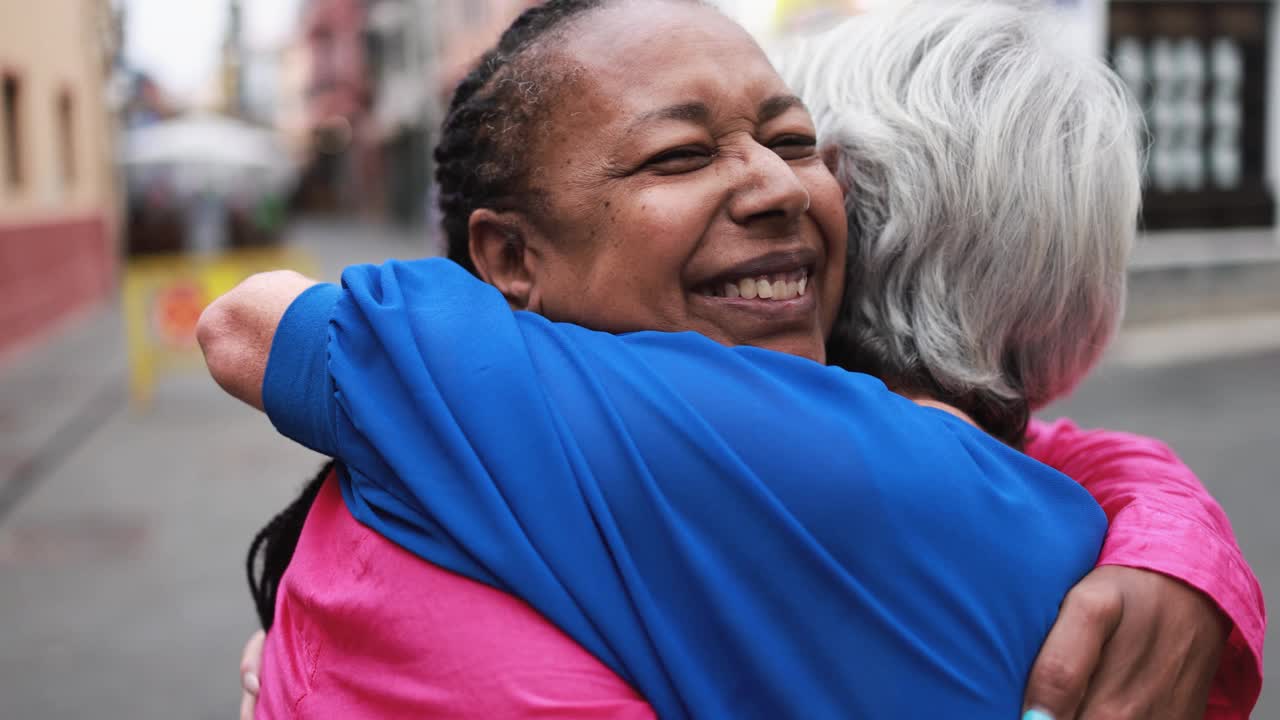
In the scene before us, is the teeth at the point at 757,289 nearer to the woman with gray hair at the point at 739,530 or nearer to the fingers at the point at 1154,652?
the woman with gray hair at the point at 739,530

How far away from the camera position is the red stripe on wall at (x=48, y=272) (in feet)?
40.6

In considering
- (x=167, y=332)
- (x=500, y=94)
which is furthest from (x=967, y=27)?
(x=167, y=332)

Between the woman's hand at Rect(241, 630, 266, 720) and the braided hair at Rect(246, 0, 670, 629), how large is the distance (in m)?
0.13

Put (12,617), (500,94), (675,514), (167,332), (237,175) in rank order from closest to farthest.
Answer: (675,514)
(500,94)
(12,617)
(167,332)
(237,175)

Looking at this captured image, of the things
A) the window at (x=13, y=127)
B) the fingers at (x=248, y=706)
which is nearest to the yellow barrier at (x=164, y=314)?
the window at (x=13, y=127)

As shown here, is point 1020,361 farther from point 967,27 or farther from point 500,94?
A: point 500,94

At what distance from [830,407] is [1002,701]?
0.33 meters

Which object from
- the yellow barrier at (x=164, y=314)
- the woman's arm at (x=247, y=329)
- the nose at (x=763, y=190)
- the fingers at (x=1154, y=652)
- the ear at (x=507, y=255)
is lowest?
the yellow barrier at (x=164, y=314)

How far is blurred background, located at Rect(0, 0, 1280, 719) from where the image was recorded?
5.26 meters

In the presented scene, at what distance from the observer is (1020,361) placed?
1.57 meters

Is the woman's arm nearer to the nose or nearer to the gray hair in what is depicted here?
the nose

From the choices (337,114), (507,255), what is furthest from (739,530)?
(337,114)

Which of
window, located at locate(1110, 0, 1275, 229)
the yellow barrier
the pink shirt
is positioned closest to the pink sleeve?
the pink shirt

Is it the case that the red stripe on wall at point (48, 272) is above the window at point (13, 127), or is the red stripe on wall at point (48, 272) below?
below
